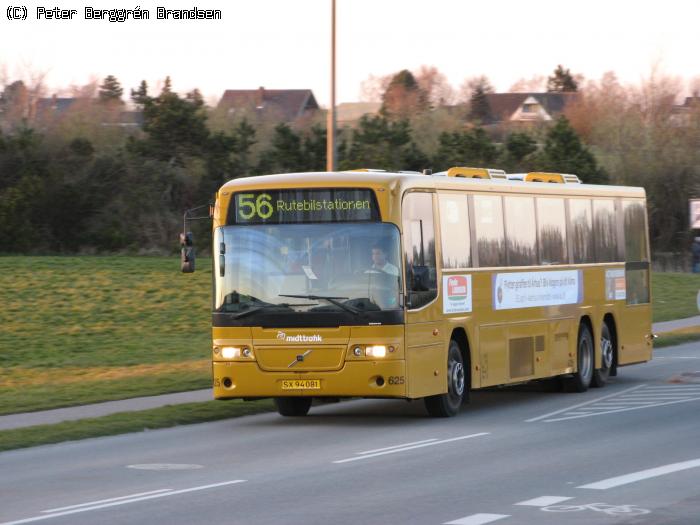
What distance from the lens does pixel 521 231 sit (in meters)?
21.1

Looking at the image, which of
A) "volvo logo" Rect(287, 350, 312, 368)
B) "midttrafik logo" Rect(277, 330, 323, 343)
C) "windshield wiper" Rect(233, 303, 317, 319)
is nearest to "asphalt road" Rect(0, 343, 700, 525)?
"volvo logo" Rect(287, 350, 312, 368)

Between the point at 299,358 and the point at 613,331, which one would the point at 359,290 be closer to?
the point at 299,358

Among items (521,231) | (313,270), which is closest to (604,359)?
(521,231)

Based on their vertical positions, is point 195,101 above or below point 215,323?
above

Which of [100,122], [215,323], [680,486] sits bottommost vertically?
[680,486]

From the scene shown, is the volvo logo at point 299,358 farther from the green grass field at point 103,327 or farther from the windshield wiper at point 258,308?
the green grass field at point 103,327

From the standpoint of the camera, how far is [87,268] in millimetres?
45031

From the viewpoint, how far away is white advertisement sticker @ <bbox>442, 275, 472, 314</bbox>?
18.5 meters

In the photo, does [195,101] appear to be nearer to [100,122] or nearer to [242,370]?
[100,122]

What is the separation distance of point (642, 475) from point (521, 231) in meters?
8.90

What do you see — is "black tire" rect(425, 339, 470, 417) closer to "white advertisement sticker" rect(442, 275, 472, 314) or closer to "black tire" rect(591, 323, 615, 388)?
"white advertisement sticker" rect(442, 275, 472, 314)

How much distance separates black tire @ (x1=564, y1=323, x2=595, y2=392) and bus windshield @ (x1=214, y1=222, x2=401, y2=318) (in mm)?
5735

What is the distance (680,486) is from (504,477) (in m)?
1.47

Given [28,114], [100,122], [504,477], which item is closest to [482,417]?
[504,477]
